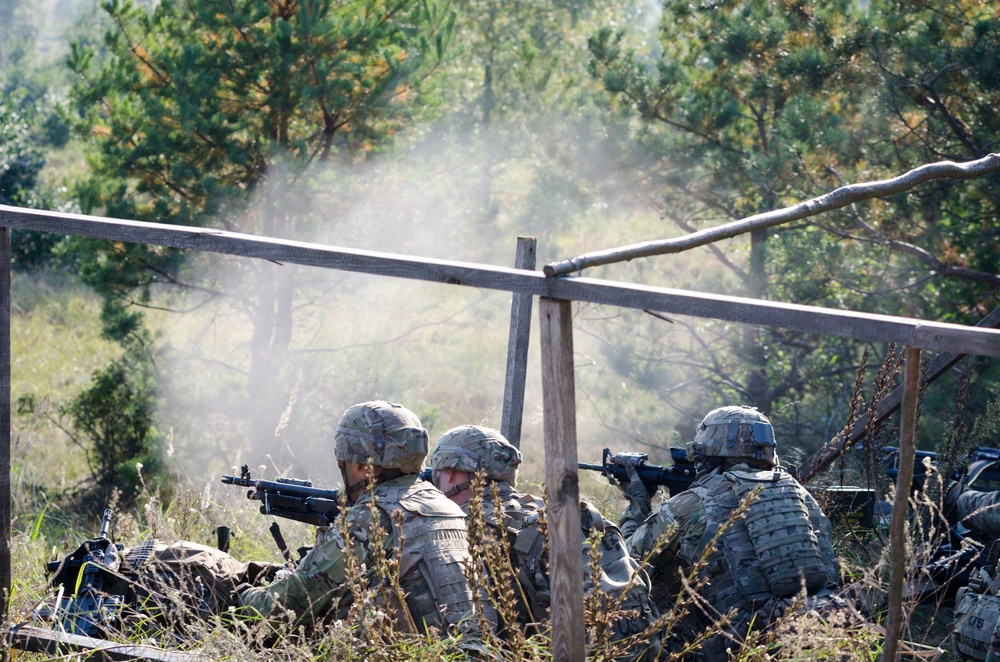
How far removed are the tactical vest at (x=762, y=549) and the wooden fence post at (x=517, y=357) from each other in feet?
3.93

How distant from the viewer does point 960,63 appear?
7203 mm

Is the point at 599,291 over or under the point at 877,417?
over

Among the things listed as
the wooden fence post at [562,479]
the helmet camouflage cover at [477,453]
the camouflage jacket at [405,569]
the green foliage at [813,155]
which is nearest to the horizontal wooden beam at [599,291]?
the wooden fence post at [562,479]

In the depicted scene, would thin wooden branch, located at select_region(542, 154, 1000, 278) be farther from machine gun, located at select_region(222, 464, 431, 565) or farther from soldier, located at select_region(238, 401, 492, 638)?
machine gun, located at select_region(222, 464, 431, 565)

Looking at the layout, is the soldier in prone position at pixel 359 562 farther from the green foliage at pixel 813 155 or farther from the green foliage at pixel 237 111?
the green foliage at pixel 237 111

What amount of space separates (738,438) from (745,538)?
490 mm

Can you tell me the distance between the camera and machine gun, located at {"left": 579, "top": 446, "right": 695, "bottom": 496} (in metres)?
5.25

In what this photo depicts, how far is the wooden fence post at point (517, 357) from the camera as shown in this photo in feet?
17.3

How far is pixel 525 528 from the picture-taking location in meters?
4.02

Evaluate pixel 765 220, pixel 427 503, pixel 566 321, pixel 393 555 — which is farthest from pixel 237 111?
pixel 566 321

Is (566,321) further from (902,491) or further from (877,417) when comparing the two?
(877,417)

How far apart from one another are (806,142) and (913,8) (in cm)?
124

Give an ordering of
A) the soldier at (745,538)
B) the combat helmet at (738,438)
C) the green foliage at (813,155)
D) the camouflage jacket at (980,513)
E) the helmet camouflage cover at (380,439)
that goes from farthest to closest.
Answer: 1. the green foliage at (813,155)
2. the camouflage jacket at (980,513)
3. the combat helmet at (738,438)
4. the soldier at (745,538)
5. the helmet camouflage cover at (380,439)

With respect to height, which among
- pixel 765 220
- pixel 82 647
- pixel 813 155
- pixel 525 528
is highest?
pixel 813 155
